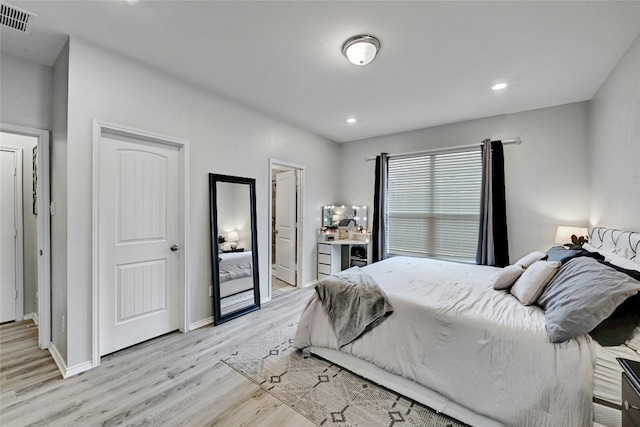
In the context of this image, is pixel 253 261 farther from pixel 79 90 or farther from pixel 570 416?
pixel 570 416

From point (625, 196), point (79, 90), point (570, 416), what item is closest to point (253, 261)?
point (79, 90)

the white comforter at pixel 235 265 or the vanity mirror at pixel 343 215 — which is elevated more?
the vanity mirror at pixel 343 215

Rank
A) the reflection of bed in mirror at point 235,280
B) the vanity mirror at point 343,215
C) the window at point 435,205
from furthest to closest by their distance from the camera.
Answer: the vanity mirror at point 343,215 → the window at point 435,205 → the reflection of bed in mirror at point 235,280

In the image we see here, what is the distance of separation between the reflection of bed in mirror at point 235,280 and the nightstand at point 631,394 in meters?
3.14

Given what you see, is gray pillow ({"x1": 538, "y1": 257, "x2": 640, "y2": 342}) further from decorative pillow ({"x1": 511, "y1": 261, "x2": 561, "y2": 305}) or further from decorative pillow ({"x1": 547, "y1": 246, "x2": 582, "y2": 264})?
decorative pillow ({"x1": 547, "y1": 246, "x2": 582, "y2": 264})

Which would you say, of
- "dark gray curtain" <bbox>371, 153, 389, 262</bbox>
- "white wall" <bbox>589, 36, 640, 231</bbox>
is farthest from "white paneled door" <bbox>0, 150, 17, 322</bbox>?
"white wall" <bbox>589, 36, 640, 231</bbox>

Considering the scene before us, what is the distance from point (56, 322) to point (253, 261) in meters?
1.89

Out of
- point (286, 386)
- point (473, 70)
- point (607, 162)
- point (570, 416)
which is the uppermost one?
point (473, 70)

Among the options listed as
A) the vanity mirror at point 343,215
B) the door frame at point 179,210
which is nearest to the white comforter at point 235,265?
the door frame at point 179,210

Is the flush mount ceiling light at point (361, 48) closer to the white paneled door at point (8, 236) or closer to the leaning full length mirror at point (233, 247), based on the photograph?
the leaning full length mirror at point (233, 247)

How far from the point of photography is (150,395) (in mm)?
1844

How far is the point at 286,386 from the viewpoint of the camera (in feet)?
6.41

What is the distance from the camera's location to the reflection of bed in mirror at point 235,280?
3.12 metres

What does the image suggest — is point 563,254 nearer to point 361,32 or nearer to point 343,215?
point 361,32
